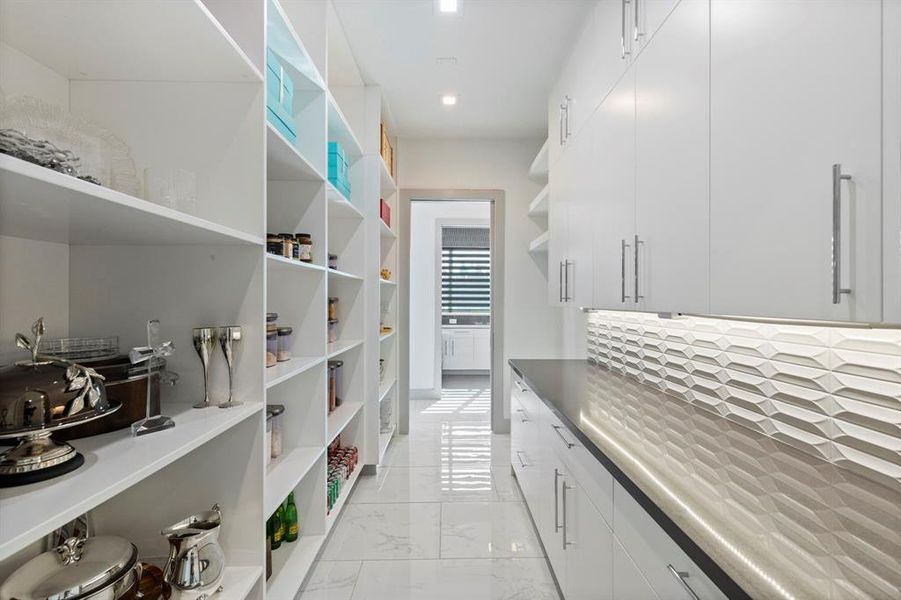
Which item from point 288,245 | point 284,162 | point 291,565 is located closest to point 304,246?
point 288,245

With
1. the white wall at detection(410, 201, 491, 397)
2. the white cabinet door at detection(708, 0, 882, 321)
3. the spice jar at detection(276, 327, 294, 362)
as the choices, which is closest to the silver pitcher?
the spice jar at detection(276, 327, 294, 362)

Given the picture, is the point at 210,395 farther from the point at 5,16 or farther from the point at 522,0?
the point at 522,0

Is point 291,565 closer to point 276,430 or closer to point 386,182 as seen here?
point 276,430

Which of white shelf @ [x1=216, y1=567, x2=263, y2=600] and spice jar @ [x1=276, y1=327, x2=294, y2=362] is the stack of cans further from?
white shelf @ [x1=216, y1=567, x2=263, y2=600]

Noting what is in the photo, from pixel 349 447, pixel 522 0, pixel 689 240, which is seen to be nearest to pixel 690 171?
pixel 689 240

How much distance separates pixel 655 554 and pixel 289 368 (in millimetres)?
1388

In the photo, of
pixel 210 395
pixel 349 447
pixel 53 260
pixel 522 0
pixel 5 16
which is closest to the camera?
pixel 5 16

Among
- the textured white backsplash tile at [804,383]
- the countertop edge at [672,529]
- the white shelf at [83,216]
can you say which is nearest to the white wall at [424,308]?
the textured white backsplash tile at [804,383]

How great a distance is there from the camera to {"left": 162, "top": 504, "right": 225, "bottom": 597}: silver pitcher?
107 centimetres

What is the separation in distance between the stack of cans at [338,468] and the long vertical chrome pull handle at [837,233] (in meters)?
2.24

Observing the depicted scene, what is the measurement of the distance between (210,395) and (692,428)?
154cm

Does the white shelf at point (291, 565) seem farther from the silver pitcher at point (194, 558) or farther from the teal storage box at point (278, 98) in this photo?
the teal storage box at point (278, 98)

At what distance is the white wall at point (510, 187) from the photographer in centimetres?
Answer: 418

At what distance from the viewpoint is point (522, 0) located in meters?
2.28
